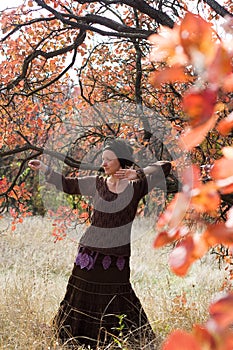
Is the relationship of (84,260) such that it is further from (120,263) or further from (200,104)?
(200,104)

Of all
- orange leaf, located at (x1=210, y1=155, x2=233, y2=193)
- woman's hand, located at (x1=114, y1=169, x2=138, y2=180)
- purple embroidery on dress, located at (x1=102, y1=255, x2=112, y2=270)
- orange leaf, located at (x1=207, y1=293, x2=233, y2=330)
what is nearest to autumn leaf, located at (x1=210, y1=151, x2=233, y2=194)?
orange leaf, located at (x1=210, y1=155, x2=233, y2=193)

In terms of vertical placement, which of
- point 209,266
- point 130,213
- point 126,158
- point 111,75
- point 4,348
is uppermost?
point 111,75

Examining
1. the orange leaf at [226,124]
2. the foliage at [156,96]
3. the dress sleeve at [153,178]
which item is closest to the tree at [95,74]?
the foliage at [156,96]

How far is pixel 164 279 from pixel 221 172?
5.11m

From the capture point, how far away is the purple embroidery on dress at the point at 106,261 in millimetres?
2973

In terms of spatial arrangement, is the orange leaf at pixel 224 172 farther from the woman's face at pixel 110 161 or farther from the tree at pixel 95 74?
the tree at pixel 95 74

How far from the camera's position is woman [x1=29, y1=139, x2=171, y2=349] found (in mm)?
2947

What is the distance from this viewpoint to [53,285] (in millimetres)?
4316

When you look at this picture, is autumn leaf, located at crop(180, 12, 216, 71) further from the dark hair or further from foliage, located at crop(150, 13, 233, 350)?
the dark hair

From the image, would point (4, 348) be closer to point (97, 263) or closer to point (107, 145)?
point (97, 263)

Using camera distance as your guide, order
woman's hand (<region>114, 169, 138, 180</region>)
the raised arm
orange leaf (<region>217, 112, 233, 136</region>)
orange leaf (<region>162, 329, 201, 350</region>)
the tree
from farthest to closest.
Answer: the tree < the raised arm < woman's hand (<region>114, 169, 138, 180</region>) < orange leaf (<region>217, 112, 233, 136</region>) < orange leaf (<region>162, 329, 201, 350</region>)

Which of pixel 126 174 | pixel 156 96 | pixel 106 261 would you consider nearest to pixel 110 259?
pixel 106 261

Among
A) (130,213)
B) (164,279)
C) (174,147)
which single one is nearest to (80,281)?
(130,213)

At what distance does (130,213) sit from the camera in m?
2.98
